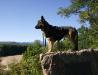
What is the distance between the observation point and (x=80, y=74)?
9.81 meters

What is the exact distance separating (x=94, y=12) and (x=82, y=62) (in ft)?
26.7

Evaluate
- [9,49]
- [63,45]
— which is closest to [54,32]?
[63,45]

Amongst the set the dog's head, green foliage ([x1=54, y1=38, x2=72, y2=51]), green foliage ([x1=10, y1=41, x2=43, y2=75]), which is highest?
the dog's head

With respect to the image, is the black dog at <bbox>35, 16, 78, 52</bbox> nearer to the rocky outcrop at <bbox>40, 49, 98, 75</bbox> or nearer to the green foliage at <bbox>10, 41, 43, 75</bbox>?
the rocky outcrop at <bbox>40, 49, 98, 75</bbox>

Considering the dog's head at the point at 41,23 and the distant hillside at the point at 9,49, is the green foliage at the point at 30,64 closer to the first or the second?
the dog's head at the point at 41,23

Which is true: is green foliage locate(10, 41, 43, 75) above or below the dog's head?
below

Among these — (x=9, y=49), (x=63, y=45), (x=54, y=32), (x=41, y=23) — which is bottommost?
(x=63, y=45)

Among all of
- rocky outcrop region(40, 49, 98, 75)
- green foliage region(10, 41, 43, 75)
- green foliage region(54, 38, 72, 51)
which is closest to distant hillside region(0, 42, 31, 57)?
green foliage region(10, 41, 43, 75)

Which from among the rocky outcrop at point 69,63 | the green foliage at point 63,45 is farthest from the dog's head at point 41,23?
the green foliage at point 63,45

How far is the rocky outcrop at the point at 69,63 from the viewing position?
9625 millimetres

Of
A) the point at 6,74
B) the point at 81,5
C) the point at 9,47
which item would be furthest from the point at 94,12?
the point at 9,47

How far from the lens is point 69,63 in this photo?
978cm

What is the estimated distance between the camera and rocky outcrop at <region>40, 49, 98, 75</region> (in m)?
9.62

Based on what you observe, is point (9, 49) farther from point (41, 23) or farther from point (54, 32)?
point (41, 23)
